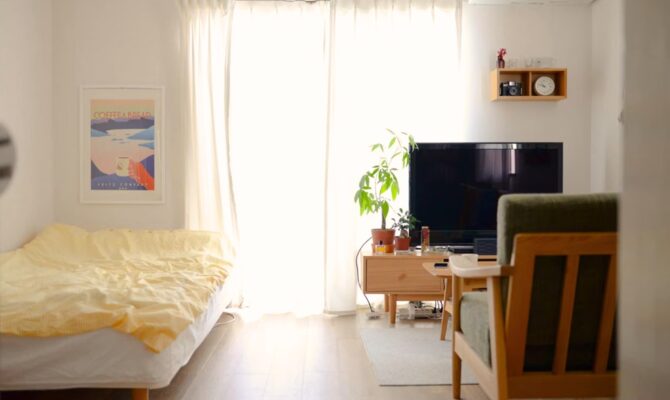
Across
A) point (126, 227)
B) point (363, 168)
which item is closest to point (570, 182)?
point (363, 168)

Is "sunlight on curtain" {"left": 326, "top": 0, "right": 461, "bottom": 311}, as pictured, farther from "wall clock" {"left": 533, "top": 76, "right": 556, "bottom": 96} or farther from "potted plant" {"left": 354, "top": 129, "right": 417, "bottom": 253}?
"wall clock" {"left": 533, "top": 76, "right": 556, "bottom": 96}

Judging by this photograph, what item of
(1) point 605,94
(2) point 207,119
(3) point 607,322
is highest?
(1) point 605,94

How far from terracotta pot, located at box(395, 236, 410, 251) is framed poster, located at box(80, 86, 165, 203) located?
6.58 feet

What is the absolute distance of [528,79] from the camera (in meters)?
4.90

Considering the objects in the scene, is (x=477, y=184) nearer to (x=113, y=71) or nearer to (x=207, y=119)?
(x=207, y=119)

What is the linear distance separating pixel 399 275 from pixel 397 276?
0.7 inches

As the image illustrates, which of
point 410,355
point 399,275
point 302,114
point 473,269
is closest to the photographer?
point 473,269

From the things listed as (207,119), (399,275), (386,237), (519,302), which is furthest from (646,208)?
(207,119)

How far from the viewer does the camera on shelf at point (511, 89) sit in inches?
193

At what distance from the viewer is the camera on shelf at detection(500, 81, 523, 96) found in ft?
16.0

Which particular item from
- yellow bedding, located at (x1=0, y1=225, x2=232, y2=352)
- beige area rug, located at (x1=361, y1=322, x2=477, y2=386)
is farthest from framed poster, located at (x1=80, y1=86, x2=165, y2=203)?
beige area rug, located at (x1=361, y1=322, x2=477, y2=386)

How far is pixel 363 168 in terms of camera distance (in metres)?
4.93

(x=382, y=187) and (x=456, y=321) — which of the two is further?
(x=382, y=187)

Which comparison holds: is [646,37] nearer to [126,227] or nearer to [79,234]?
[79,234]
